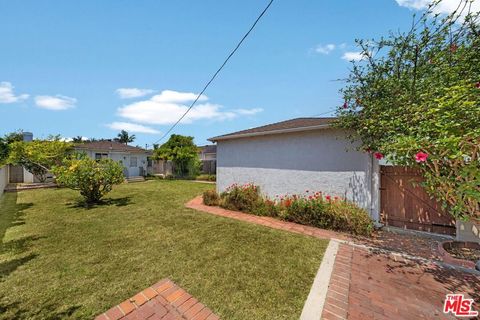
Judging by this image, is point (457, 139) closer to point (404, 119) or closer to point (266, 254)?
point (404, 119)

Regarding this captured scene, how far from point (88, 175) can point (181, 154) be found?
1273 cm

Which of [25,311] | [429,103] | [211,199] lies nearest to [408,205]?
[429,103]

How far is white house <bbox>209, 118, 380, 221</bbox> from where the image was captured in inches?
237

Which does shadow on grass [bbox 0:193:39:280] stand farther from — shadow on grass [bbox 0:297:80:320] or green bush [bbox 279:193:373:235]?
green bush [bbox 279:193:373:235]

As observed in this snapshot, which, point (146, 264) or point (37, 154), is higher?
point (37, 154)

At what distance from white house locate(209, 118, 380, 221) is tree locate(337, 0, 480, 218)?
0.81m

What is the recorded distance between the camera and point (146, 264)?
147 inches

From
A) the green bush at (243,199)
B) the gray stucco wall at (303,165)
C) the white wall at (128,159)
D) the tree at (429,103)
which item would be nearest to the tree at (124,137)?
the white wall at (128,159)

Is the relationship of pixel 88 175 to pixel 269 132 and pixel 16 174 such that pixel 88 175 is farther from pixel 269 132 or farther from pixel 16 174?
pixel 16 174

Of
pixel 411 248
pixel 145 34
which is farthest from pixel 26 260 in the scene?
pixel 411 248

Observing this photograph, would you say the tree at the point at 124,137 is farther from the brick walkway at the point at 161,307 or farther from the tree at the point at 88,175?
the brick walkway at the point at 161,307

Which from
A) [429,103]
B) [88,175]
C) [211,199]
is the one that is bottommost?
[211,199]

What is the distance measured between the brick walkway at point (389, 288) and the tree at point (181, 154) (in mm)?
18976

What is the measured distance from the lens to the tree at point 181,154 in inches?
825
